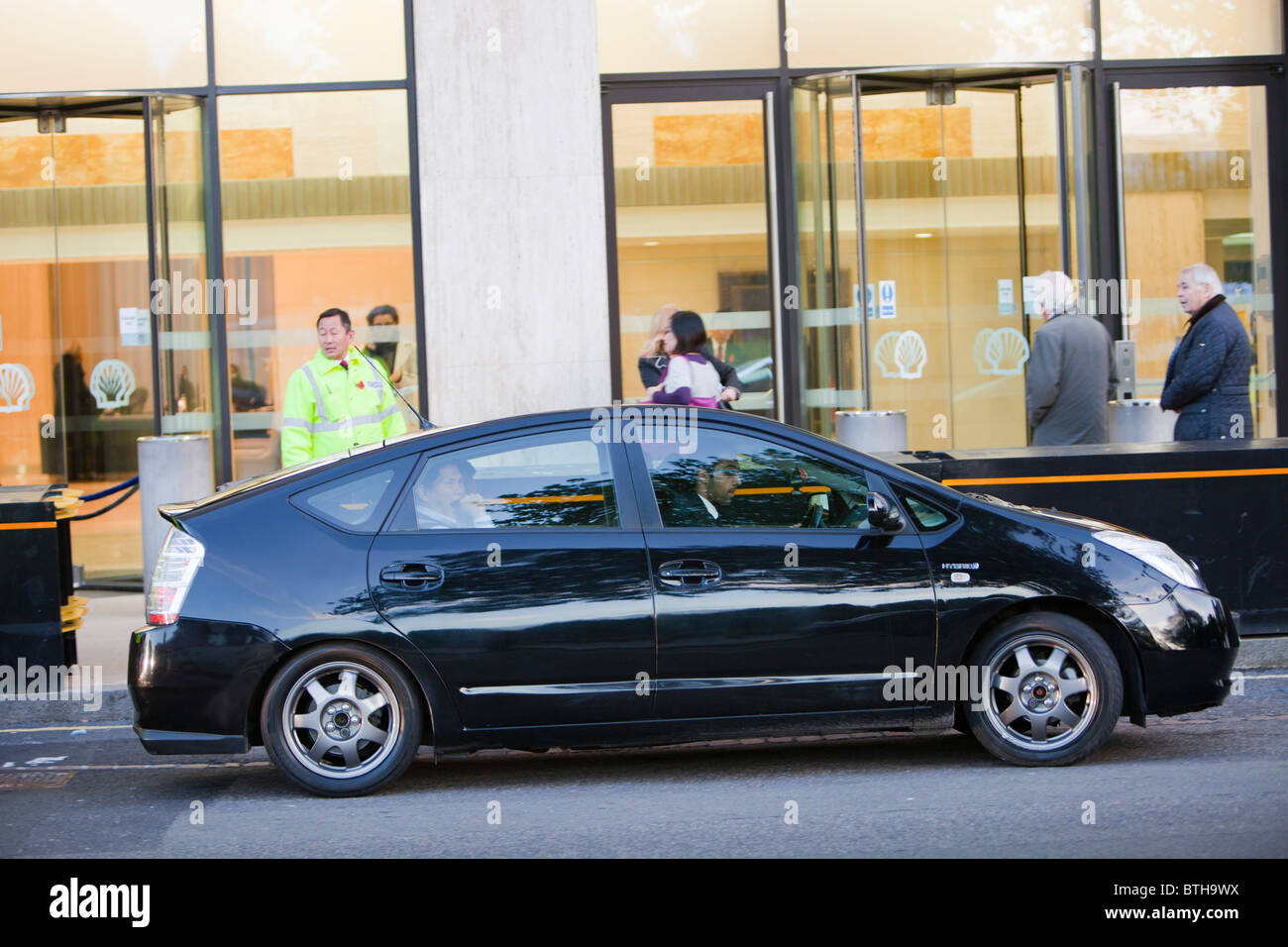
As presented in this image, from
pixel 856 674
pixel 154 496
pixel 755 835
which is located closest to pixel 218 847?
pixel 755 835

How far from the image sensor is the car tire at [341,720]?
19.4 feet

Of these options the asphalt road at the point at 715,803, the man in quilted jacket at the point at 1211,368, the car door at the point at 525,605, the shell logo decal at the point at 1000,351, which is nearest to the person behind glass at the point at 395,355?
the shell logo decal at the point at 1000,351

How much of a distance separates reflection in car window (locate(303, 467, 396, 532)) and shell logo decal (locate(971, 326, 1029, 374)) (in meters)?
8.21

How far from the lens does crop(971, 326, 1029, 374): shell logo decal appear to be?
43.5 feet

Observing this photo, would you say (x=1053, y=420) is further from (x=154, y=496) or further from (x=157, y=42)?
(x=157, y=42)

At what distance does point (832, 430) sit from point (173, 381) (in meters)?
5.48

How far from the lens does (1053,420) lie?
988 cm

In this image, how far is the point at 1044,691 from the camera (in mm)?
6102

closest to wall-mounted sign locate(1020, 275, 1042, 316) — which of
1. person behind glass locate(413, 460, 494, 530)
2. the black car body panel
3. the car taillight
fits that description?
the black car body panel

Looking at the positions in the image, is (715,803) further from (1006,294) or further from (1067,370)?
(1006,294)

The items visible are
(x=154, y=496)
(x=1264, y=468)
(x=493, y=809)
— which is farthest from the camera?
(x=154, y=496)

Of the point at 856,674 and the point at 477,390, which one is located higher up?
the point at 477,390

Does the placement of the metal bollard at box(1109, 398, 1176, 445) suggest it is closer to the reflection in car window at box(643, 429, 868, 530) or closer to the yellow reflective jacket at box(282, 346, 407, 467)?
the yellow reflective jacket at box(282, 346, 407, 467)

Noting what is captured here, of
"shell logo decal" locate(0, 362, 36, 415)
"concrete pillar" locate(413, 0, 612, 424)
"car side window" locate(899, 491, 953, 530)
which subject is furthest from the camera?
"shell logo decal" locate(0, 362, 36, 415)
